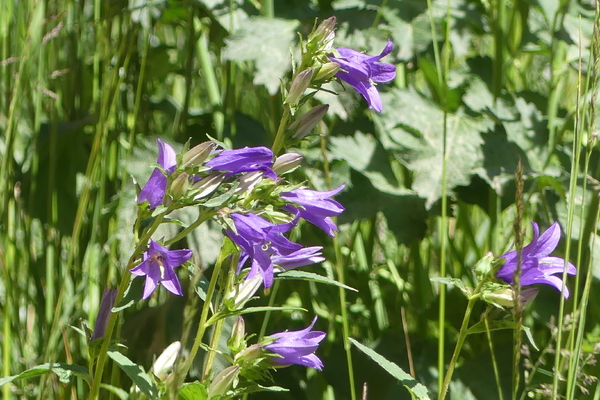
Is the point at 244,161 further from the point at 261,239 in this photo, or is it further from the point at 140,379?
the point at 140,379

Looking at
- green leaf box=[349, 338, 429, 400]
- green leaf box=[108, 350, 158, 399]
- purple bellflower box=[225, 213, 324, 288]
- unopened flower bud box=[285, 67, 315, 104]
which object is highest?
unopened flower bud box=[285, 67, 315, 104]

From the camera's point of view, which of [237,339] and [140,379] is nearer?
[140,379]

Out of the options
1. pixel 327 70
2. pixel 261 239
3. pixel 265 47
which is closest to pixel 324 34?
pixel 327 70

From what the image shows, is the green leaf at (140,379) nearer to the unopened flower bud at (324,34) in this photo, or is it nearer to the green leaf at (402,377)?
the green leaf at (402,377)

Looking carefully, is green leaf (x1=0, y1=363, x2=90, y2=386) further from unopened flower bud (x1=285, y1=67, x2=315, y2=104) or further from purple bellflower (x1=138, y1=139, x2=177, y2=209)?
unopened flower bud (x1=285, y1=67, x2=315, y2=104)

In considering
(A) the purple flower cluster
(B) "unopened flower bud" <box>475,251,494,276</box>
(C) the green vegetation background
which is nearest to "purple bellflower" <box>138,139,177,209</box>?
(A) the purple flower cluster

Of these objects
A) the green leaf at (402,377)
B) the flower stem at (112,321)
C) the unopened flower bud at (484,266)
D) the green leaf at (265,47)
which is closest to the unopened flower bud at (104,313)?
the flower stem at (112,321)
